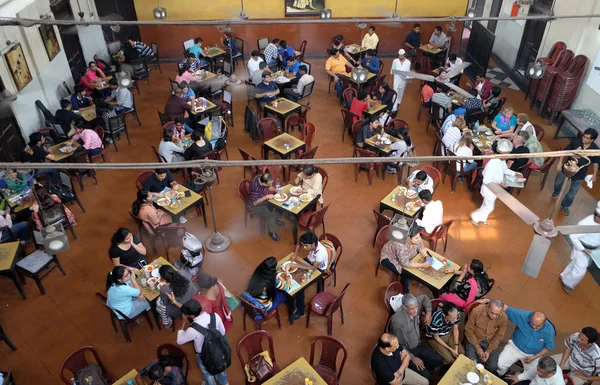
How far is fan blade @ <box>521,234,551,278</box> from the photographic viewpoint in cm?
388

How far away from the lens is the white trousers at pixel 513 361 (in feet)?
17.9

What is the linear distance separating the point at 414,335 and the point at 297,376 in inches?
60.2

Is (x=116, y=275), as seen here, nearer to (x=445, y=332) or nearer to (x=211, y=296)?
(x=211, y=296)

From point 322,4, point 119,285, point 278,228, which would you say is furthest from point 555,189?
point 322,4

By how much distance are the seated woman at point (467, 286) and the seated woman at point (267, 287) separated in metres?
2.00

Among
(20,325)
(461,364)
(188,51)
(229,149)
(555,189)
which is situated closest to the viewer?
(461,364)

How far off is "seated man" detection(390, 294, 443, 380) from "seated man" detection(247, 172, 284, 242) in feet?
9.87

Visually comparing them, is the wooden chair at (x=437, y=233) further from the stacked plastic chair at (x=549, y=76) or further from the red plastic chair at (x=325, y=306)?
the stacked plastic chair at (x=549, y=76)

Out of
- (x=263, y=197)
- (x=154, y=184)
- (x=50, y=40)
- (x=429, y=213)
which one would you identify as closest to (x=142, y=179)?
(x=154, y=184)

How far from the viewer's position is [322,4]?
14.4 meters

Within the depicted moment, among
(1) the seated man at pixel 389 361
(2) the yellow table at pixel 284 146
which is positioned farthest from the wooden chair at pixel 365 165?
(1) the seated man at pixel 389 361

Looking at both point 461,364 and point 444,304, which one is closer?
point 461,364

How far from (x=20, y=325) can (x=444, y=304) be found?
586cm

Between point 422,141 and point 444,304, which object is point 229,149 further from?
point 444,304
